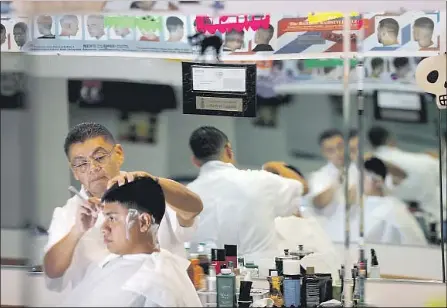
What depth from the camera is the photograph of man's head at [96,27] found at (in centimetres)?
184

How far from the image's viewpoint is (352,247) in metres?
1.85

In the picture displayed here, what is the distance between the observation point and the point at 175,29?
184 centimetres

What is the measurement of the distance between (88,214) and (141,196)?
0.17 metres

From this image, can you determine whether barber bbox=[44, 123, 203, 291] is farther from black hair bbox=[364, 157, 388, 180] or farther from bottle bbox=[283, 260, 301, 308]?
black hair bbox=[364, 157, 388, 180]

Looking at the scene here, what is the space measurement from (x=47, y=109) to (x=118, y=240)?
454mm

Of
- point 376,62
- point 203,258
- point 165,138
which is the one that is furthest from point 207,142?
point 376,62

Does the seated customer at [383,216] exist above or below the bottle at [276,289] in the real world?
above

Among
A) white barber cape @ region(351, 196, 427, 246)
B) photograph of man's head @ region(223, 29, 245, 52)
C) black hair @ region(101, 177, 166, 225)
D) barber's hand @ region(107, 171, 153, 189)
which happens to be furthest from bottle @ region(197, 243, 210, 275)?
photograph of man's head @ region(223, 29, 245, 52)

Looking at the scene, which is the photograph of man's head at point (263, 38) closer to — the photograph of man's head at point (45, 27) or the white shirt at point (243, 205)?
the white shirt at point (243, 205)

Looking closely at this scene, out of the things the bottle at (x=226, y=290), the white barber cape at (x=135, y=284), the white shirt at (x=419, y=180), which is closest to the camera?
the white barber cape at (x=135, y=284)

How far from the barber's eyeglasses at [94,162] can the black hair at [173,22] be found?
16.7 inches

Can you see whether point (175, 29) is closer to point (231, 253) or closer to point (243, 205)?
point (243, 205)

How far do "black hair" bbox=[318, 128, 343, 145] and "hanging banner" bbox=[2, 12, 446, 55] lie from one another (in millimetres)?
236

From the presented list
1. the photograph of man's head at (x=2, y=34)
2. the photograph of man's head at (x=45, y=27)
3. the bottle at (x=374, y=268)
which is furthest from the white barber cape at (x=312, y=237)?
the photograph of man's head at (x=2, y=34)
